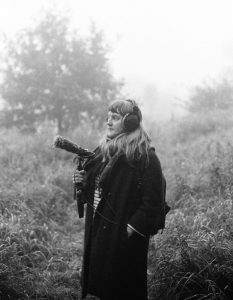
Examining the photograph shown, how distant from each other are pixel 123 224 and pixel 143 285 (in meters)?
0.67

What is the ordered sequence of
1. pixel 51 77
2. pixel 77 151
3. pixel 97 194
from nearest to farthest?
1. pixel 77 151
2. pixel 97 194
3. pixel 51 77

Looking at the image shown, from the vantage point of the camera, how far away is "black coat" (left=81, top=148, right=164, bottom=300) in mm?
3064

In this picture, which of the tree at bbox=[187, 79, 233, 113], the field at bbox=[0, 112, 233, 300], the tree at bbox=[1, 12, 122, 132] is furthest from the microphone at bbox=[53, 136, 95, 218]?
the tree at bbox=[187, 79, 233, 113]

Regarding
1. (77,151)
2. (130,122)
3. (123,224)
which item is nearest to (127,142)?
(130,122)

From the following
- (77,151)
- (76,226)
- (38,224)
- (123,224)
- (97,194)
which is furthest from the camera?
(76,226)

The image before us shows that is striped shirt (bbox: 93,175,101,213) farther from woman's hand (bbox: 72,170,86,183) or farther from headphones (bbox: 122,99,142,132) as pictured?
headphones (bbox: 122,99,142,132)

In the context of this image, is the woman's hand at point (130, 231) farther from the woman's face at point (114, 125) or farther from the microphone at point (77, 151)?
the woman's face at point (114, 125)

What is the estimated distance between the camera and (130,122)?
321 centimetres

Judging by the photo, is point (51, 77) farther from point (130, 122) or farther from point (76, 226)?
point (130, 122)

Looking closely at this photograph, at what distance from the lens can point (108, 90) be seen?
44.5 ft

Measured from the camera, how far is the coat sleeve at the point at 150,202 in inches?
119

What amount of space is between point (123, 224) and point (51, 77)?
33.2 ft

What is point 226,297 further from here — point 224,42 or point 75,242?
point 224,42

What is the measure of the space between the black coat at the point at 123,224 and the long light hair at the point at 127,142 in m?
0.06
